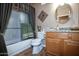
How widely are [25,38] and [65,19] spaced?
2.27 feet

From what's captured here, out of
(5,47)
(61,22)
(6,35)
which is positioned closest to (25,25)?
(6,35)

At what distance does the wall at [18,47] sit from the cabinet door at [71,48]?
22.5 inches

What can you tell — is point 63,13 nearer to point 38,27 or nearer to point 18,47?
point 38,27

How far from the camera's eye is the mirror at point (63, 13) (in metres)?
1.72

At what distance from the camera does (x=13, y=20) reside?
172 centimetres

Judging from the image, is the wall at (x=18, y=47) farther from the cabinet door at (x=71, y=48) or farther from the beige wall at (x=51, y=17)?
the cabinet door at (x=71, y=48)

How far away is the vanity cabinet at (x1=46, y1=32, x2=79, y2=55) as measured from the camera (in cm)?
170

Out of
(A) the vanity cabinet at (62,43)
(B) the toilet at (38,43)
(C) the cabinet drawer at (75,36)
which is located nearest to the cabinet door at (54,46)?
(A) the vanity cabinet at (62,43)

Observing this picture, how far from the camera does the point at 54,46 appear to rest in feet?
5.81

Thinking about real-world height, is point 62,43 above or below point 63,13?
below

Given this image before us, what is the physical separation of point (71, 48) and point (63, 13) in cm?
55

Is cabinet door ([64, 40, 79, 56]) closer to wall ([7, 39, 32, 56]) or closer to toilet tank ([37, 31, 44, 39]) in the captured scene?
toilet tank ([37, 31, 44, 39])

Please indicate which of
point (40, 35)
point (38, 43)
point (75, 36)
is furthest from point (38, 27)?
point (75, 36)

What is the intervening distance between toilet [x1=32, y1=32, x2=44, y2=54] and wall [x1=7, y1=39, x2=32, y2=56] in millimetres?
85
